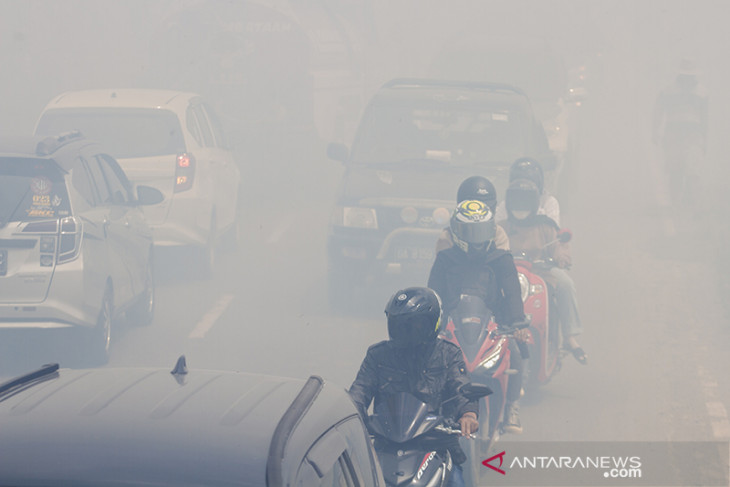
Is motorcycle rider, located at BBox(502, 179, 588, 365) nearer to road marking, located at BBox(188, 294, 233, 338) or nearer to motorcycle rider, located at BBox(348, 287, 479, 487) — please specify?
road marking, located at BBox(188, 294, 233, 338)

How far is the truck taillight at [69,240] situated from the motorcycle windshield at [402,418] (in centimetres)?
496

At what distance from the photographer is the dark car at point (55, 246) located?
9.24 metres

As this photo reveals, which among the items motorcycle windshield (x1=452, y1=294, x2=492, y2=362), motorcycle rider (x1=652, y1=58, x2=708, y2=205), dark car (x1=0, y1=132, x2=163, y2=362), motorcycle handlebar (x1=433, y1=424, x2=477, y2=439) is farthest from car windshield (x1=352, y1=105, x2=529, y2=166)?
motorcycle handlebar (x1=433, y1=424, x2=477, y2=439)

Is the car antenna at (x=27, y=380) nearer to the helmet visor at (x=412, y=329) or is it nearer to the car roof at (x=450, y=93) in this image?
the helmet visor at (x=412, y=329)

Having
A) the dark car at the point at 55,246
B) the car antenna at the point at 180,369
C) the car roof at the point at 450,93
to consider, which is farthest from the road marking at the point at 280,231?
the car antenna at the point at 180,369

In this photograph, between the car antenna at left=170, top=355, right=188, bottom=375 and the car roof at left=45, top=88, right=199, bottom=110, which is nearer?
the car antenna at left=170, top=355, right=188, bottom=375

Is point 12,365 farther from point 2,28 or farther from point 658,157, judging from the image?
point 2,28

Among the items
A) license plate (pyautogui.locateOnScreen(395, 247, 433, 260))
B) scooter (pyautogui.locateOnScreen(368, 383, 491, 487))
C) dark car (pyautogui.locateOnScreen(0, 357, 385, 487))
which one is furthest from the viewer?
license plate (pyautogui.locateOnScreen(395, 247, 433, 260))

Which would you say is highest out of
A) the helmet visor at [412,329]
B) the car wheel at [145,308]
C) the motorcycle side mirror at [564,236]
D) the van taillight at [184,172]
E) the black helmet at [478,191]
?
the van taillight at [184,172]

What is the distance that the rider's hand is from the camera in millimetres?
5012

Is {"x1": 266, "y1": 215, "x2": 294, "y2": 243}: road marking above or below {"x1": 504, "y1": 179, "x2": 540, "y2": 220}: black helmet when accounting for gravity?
above

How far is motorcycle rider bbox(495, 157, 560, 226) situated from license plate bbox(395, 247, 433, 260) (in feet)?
5.38

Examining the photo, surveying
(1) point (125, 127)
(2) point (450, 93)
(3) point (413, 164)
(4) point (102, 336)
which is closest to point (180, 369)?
(4) point (102, 336)


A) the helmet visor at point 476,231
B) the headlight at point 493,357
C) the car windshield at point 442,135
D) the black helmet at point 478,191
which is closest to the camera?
the headlight at point 493,357
